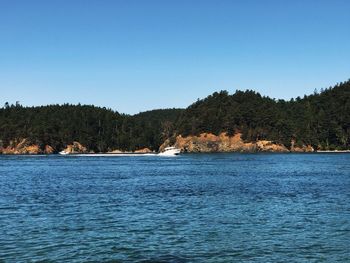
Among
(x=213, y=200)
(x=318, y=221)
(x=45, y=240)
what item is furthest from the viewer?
(x=213, y=200)

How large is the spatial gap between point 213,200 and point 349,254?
26907mm

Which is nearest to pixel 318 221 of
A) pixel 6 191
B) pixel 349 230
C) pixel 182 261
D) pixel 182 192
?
pixel 349 230

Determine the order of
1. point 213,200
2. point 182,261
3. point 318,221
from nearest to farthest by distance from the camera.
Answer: point 182,261
point 318,221
point 213,200

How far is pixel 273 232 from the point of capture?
34562 millimetres

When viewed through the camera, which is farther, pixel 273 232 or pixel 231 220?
pixel 231 220

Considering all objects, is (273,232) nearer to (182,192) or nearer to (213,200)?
(213,200)

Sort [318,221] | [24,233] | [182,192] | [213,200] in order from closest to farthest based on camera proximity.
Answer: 1. [24,233]
2. [318,221]
3. [213,200]
4. [182,192]

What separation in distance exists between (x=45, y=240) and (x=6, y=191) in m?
36.7

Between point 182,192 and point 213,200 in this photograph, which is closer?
point 213,200

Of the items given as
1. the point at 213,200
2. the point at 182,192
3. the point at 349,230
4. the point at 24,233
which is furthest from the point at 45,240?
the point at 182,192

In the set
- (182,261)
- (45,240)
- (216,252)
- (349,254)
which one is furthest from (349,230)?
(45,240)

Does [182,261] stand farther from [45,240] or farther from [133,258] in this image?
[45,240]

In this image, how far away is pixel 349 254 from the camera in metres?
28.0

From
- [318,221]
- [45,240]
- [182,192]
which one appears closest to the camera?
[45,240]
